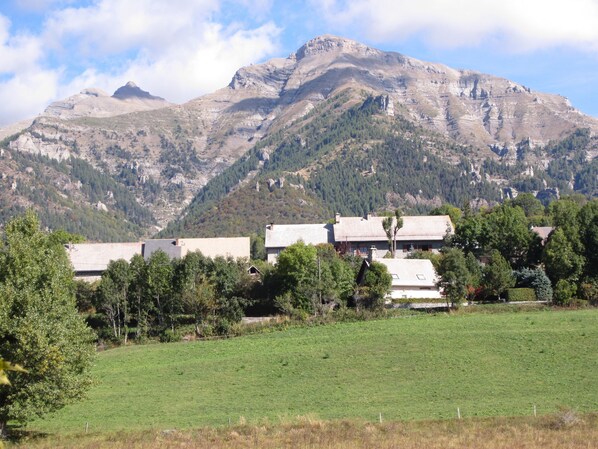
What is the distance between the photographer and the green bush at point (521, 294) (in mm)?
67188

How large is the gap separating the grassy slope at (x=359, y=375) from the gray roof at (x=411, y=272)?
18348 mm

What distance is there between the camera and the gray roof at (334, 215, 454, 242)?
10562cm

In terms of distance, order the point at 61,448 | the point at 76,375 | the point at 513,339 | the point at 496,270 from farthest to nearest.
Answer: the point at 496,270 < the point at 513,339 < the point at 76,375 < the point at 61,448

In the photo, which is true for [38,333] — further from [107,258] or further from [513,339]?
[107,258]

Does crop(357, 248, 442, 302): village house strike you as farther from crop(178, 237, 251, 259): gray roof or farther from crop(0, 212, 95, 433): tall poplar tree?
crop(0, 212, 95, 433): tall poplar tree

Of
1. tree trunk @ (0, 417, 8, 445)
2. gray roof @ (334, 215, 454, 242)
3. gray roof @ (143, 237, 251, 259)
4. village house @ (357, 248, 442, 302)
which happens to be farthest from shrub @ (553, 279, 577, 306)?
gray roof @ (143, 237, 251, 259)

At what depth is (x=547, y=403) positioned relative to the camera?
3170cm

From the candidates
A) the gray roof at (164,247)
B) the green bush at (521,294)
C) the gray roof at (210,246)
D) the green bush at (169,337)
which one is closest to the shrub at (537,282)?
the green bush at (521,294)

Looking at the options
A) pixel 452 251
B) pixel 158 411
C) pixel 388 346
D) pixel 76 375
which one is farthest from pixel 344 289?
pixel 76 375

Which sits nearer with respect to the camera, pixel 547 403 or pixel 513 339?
pixel 547 403

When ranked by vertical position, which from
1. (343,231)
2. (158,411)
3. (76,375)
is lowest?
(158,411)

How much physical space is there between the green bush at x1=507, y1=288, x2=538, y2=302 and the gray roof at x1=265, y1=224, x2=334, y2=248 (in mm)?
42946

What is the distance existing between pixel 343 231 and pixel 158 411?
75968mm

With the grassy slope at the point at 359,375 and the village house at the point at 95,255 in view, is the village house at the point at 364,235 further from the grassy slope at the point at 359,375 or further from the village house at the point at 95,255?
the grassy slope at the point at 359,375
